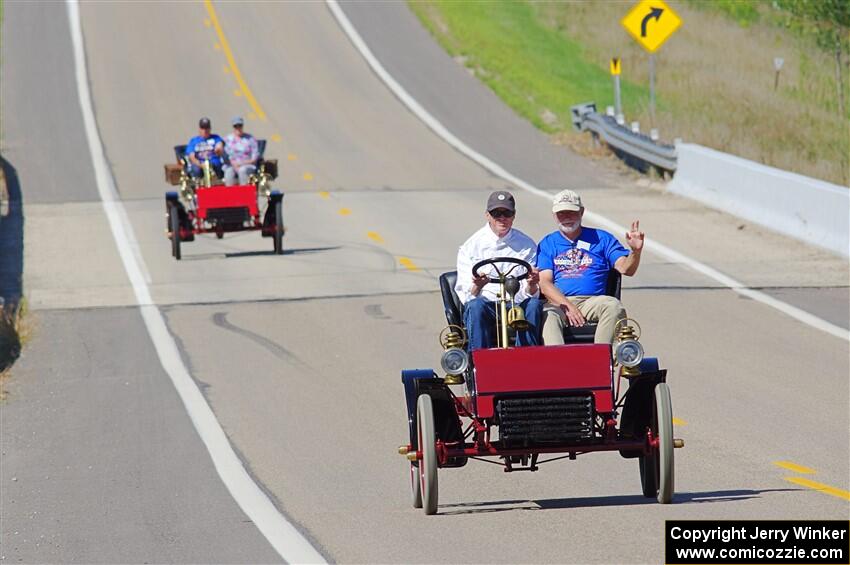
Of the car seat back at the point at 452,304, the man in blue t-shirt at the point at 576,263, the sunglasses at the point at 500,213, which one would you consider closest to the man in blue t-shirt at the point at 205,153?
the man in blue t-shirt at the point at 576,263

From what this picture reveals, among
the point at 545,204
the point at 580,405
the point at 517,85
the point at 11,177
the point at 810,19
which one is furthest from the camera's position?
the point at 517,85

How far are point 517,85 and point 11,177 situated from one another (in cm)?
1459

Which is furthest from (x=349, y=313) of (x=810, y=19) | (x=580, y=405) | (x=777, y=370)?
(x=810, y=19)

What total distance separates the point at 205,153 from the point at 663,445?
53.5 ft

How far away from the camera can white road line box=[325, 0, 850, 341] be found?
1784 centimetres

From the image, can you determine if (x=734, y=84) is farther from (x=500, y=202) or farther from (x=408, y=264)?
(x=500, y=202)

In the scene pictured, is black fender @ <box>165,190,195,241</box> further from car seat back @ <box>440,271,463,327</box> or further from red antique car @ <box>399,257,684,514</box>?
red antique car @ <box>399,257,684,514</box>

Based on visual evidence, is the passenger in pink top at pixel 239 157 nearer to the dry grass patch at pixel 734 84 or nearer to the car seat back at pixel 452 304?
the dry grass patch at pixel 734 84

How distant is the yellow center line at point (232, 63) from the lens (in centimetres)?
3956

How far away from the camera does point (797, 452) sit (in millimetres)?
11352

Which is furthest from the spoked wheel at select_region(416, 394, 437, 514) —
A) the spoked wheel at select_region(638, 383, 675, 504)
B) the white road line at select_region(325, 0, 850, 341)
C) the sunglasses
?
the white road line at select_region(325, 0, 850, 341)

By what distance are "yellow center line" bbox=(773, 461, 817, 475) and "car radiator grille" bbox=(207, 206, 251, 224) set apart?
550 inches

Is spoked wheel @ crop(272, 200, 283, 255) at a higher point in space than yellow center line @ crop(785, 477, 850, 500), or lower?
higher

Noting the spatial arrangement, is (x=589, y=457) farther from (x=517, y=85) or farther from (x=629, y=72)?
(x=629, y=72)
